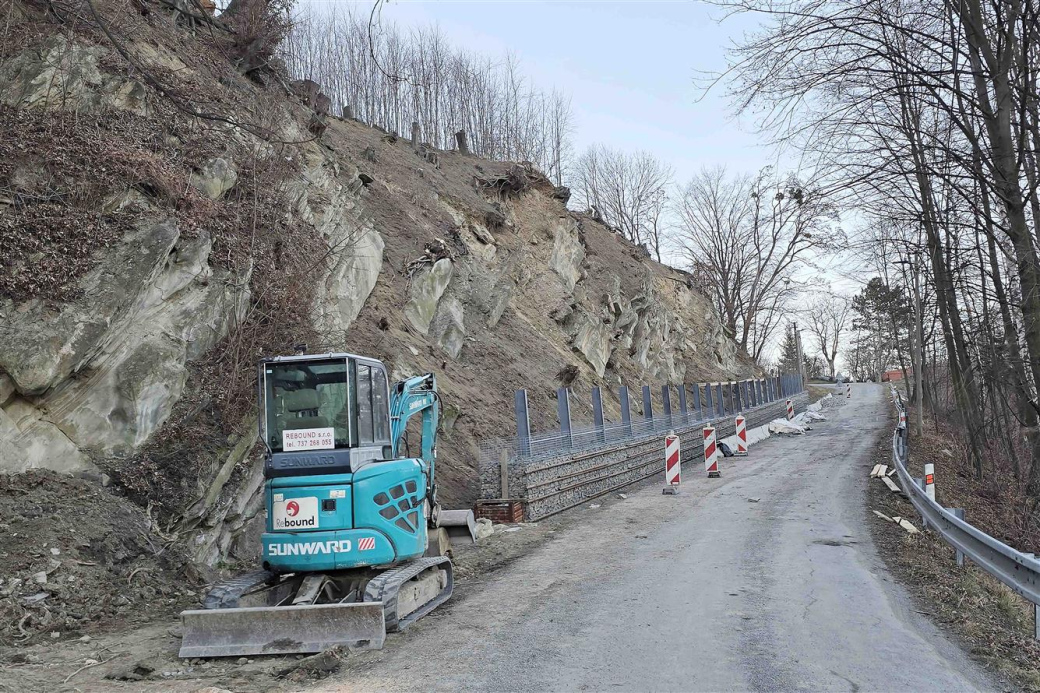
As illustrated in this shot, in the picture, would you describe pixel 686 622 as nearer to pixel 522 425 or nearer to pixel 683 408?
pixel 522 425

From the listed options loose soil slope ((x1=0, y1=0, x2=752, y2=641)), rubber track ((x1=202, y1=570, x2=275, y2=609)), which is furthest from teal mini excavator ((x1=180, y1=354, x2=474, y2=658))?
loose soil slope ((x1=0, y1=0, x2=752, y2=641))

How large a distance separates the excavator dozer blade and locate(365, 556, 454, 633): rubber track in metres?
0.26

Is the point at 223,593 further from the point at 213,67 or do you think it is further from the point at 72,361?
the point at 213,67

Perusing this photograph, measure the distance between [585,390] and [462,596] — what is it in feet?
58.5

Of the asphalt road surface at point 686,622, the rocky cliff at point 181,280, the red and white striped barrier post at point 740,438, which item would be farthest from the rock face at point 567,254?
the asphalt road surface at point 686,622

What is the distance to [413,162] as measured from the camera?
30984mm


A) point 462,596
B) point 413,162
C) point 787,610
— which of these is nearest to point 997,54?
point 787,610

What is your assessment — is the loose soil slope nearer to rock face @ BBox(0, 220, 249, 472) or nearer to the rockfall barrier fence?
rock face @ BBox(0, 220, 249, 472)

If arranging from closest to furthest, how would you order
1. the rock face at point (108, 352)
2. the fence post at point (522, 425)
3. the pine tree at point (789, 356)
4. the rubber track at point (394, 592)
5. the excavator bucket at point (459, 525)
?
the rubber track at point (394, 592) → the rock face at point (108, 352) → the excavator bucket at point (459, 525) → the fence post at point (522, 425) → the pine tree at point (789, 356)

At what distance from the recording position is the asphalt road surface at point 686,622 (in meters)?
5.82

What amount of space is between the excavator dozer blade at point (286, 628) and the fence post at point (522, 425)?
791 centimetres

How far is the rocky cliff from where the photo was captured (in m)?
9.33

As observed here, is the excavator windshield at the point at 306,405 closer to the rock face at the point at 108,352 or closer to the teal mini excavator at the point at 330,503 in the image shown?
the teal mini excavator at the point at 330,503

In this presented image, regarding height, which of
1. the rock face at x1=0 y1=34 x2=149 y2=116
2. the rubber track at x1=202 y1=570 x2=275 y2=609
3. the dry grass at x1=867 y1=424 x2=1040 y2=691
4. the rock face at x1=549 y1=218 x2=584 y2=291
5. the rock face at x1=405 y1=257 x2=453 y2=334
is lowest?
the dry grass at x1=867 y1=424 x2=1040 y2=691
